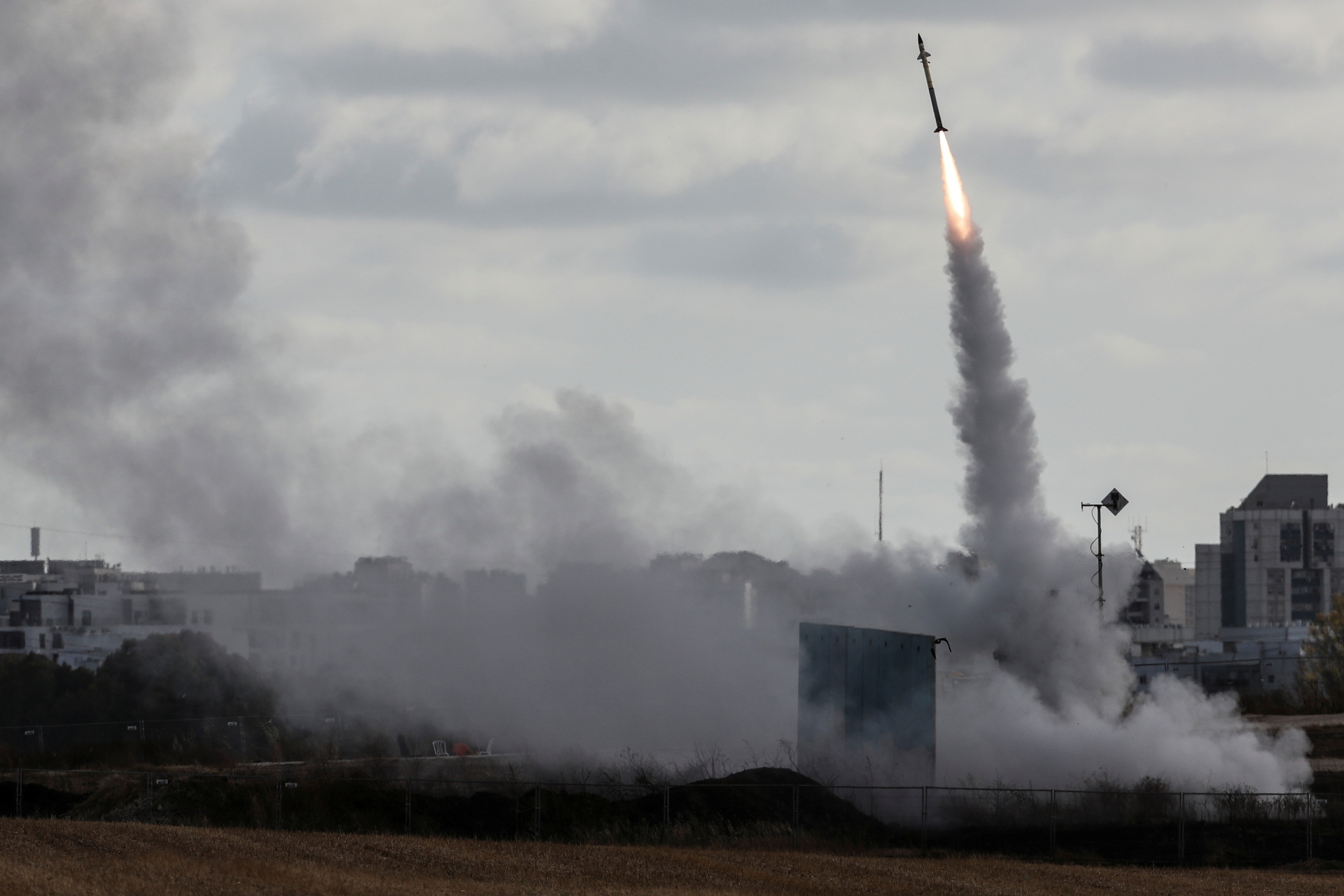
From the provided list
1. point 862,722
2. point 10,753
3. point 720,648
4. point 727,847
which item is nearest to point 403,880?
point 727,847

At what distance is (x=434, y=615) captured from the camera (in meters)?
67.8

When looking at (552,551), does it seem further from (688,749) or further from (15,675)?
(15,675)

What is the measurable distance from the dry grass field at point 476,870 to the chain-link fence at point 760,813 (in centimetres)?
182

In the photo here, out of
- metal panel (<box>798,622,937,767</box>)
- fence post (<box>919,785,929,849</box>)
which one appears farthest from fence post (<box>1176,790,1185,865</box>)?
metal panel (<box>798,622,937,767</box>)

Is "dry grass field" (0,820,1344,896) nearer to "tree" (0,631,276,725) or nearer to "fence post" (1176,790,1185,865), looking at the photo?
"fence post" (1176,790,1185,865)

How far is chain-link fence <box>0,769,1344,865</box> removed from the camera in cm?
3962

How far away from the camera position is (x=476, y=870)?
110 feet

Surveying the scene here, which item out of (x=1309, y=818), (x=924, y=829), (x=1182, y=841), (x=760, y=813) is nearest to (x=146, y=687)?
(x=760, y=813)

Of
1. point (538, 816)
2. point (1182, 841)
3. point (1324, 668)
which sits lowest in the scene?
point (1182, 841)

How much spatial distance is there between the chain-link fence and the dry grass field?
1817 millimetres

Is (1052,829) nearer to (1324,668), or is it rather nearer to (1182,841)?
(1182,841)

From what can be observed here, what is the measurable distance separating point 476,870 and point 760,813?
9055 millimetres

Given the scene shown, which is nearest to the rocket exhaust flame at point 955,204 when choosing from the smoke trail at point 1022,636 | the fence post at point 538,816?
the smoke trail at point 1022,636

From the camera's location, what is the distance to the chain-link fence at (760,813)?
39.6 m
